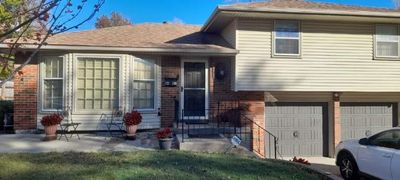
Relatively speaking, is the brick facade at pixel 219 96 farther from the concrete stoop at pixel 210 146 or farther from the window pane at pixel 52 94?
the window pane at pixel 52 94

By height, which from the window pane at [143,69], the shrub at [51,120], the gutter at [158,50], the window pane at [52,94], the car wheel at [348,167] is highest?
the gutter at [158,50]

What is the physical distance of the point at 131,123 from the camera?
12.3 metres

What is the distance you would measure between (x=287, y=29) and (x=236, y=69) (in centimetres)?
234

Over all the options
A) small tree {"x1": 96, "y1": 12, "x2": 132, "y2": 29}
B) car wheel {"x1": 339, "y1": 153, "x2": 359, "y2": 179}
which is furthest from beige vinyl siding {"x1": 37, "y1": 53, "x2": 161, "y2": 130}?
small tree {"x1": 96, "y1": 12, "x2": 132, "y2": 29}

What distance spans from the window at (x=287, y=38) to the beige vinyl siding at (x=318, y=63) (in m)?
0.21

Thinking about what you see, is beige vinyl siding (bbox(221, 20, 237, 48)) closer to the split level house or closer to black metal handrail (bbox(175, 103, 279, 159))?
the split level house

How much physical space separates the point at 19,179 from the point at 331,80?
35.5ft

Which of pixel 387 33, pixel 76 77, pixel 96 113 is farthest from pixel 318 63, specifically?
pixel 76 77

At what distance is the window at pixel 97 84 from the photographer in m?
13.3

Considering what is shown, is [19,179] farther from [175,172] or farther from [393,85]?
[393,85]

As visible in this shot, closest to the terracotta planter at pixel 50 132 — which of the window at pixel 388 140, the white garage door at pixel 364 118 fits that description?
the window at pixel 388 140

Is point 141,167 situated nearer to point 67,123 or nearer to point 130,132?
point 130,132

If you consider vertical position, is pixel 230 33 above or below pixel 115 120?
above

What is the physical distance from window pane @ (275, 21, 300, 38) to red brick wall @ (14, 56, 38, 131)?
26.3 ft
